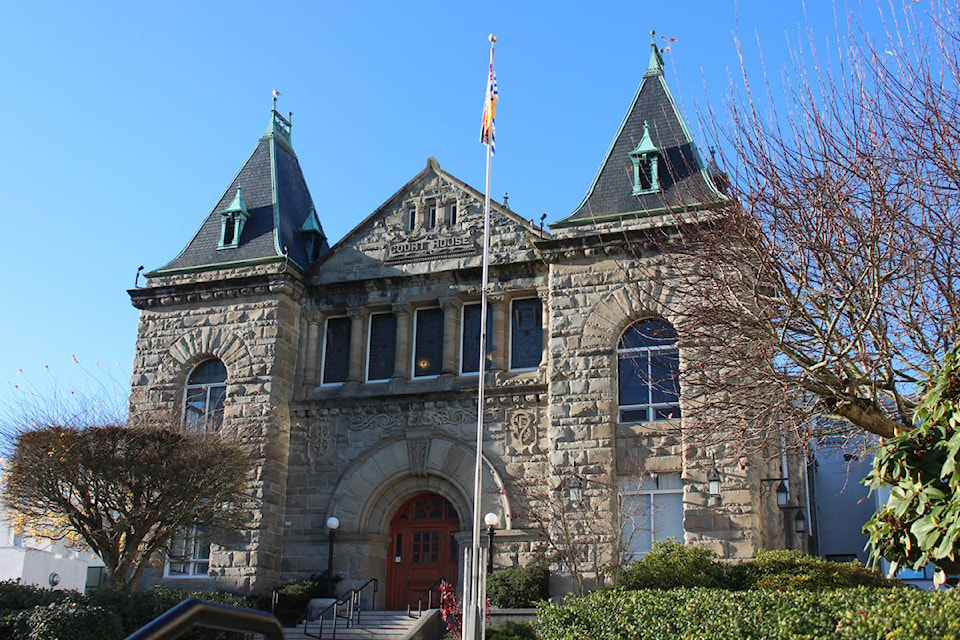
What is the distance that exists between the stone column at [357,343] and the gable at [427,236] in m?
0.88

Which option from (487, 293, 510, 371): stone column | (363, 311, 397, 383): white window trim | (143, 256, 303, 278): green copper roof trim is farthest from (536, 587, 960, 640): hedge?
(143, 256, 303, 278): green copper roof trim

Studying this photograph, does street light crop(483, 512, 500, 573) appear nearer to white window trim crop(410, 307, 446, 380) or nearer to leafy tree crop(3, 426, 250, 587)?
white window trim crop(410, 307, 446, 380)

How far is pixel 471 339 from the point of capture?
24375 mm

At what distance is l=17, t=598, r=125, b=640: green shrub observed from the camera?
16750 millimetres

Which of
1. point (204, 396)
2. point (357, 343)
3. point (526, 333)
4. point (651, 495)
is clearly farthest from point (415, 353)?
point (651, 495)

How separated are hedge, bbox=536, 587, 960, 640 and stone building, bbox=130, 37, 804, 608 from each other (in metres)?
5.27

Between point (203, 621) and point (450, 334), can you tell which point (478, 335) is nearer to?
point (450, 334)

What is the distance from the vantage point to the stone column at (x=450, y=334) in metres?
24.0

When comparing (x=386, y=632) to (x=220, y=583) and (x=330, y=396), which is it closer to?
(x=220, y=583)

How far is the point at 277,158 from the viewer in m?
28.6

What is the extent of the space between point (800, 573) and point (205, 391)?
14.4 metres

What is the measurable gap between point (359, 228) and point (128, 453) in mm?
8150

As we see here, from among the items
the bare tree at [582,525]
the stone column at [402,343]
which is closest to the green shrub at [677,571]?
the bare tree at [582,525]

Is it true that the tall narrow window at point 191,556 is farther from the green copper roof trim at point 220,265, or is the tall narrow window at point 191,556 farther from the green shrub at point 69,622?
the green copper roof trim at point 220,265
